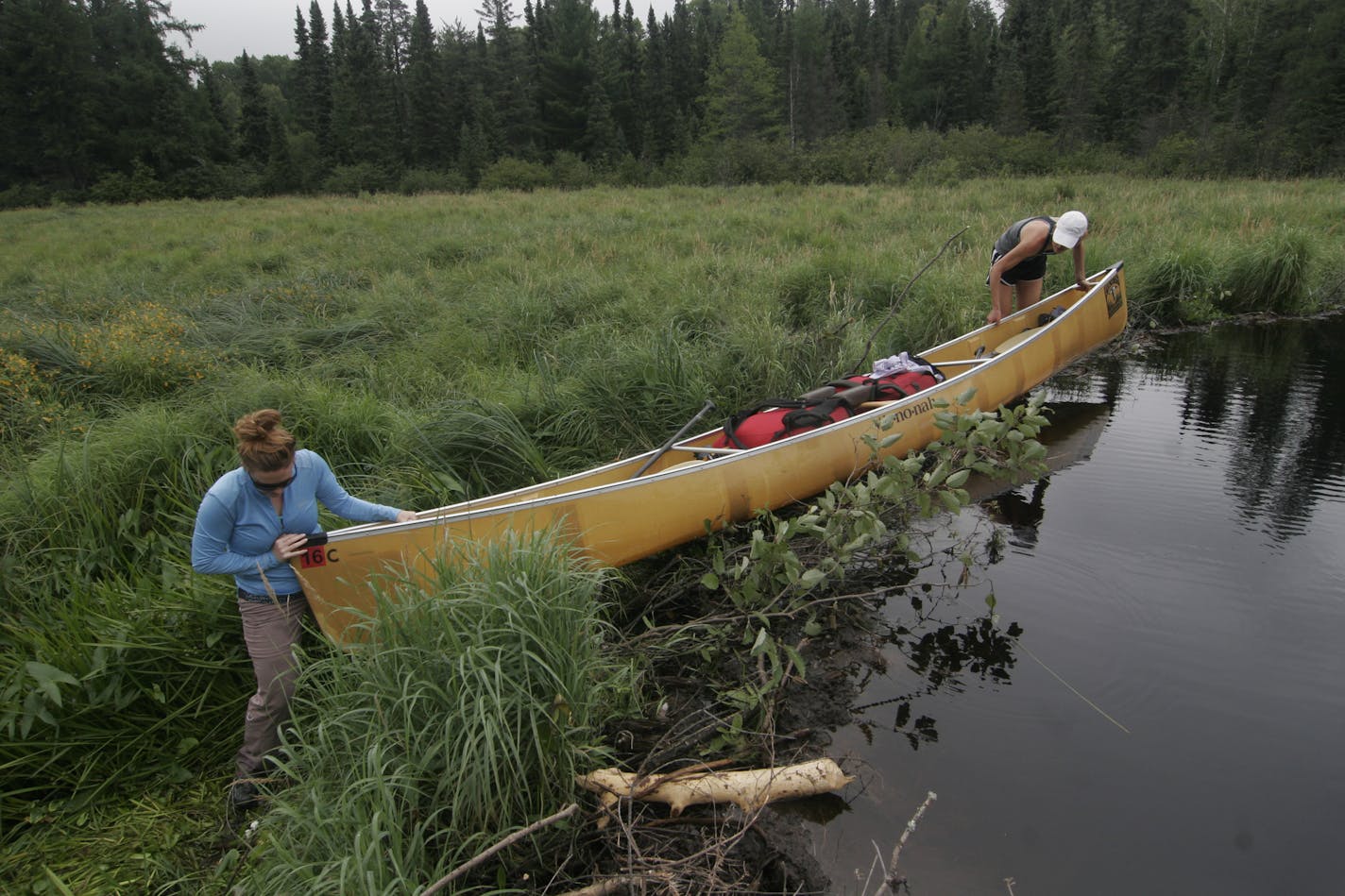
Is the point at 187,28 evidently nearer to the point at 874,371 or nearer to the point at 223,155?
the point at 223,155

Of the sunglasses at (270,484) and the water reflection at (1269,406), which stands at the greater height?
the sunglasses at (270,484)

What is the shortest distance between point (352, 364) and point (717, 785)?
15.9ft

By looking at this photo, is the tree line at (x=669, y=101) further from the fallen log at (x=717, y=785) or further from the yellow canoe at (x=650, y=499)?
the fallen log at (x=717, y=785)

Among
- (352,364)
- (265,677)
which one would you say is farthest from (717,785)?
(352,364)

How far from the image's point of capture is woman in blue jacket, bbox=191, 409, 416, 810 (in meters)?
2.69

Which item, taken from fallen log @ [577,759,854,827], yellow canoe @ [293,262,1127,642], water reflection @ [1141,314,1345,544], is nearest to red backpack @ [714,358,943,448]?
yellow canoe @ [293,262,1127,642]

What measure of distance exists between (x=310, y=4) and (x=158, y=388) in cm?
6201

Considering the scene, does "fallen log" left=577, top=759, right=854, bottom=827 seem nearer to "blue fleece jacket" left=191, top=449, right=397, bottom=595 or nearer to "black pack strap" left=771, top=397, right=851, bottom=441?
"blue fleece jacket" left=191, top=449, right=397, bottom=595

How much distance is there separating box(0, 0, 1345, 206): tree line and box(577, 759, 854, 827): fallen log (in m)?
21.3

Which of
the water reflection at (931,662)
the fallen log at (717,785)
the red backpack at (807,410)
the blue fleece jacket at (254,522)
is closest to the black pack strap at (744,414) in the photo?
the red backpack at (807,410)

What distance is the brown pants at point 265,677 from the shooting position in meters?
2.85

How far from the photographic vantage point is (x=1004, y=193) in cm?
1480

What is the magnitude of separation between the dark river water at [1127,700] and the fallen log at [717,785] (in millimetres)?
162

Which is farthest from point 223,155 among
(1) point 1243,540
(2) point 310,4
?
(1) point 1243,540
